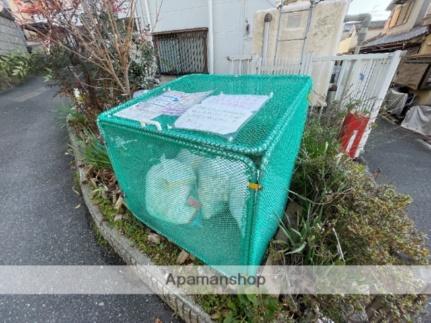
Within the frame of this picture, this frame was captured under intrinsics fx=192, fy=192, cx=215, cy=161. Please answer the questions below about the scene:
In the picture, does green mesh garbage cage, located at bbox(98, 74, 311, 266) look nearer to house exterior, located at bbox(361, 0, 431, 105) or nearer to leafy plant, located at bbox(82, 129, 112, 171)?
leafy plant, located at bbox(82, 129, 112, 171)

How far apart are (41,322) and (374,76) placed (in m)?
4.65

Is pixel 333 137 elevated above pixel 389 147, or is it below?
above

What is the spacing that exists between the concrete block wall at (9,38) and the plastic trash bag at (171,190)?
13030 millimetres

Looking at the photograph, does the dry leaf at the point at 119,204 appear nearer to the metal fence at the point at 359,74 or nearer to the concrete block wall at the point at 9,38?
the metal fence at the point at 359,74

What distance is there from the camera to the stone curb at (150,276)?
1331mm

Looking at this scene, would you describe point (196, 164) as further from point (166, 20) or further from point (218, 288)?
point (166, 20)

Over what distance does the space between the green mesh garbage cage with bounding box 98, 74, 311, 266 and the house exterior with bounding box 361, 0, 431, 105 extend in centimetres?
838

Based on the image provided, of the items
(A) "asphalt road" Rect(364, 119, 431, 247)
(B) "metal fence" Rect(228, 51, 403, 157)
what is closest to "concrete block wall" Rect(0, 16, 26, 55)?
(B) "metal fence" Rect(228, 51, 403, 157)

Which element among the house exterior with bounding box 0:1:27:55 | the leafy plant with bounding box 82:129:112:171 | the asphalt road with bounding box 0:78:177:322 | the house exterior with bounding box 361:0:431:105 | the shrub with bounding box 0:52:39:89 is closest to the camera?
the asphalt road with bounding box 0:78:177:322

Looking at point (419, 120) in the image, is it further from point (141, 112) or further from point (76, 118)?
point (76, 118)

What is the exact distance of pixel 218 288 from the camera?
1393 millimetres

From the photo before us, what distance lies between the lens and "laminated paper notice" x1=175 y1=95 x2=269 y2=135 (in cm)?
92

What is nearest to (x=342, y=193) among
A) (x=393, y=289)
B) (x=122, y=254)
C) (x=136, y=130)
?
(x=393, y=289)

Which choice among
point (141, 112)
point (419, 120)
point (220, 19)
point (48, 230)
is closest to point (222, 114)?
point (141, 112)
